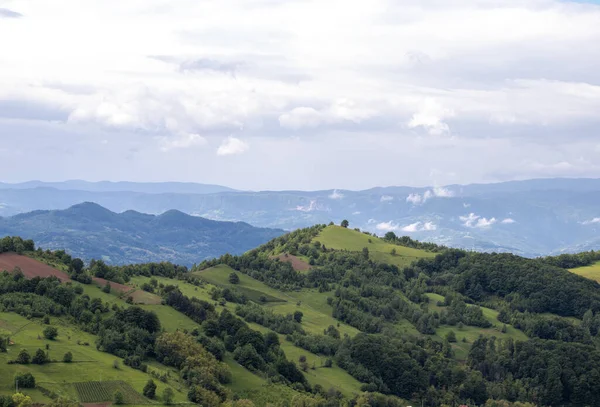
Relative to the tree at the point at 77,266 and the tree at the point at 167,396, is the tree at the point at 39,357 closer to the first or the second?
the tree at the point at 167,396

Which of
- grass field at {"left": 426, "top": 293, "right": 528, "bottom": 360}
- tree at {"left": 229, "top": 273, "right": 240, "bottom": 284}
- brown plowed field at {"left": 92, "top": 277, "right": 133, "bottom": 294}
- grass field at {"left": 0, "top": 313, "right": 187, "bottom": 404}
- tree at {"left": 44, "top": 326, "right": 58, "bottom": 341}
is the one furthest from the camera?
tree at {"left": 229, "top": 273, "right": 240, "bottom": 284}

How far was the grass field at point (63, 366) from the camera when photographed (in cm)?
9394

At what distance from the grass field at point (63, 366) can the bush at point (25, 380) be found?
0.76 meters

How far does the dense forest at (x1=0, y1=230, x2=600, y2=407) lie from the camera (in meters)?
119

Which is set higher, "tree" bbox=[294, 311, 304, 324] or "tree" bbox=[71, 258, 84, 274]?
"tree" bbox=[71, 258, 84, 274]

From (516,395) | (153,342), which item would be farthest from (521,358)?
(153,342)

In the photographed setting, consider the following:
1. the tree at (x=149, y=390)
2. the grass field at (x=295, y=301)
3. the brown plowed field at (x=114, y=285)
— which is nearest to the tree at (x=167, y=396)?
the tree at (x=149, y=390)

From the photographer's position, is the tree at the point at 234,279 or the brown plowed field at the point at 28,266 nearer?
the brown plowed field at the point at 28,266

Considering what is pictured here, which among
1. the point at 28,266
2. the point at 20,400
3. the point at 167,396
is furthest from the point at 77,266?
the point at 20,400

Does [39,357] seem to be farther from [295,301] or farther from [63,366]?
[295,301]

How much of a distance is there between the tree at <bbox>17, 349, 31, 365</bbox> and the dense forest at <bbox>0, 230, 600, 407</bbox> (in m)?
15.7

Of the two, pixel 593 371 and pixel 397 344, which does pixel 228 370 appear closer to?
pixel 397 344

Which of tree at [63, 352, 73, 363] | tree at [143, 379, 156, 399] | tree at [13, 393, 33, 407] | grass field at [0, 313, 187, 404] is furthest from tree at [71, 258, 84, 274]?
tree at [13, 393, 33, 407]

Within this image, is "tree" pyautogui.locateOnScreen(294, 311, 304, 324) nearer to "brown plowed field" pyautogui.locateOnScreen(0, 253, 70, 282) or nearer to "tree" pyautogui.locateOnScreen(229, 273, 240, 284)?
"tree" pyautogui.locateOnScreen(229, 273, 240, 284)
